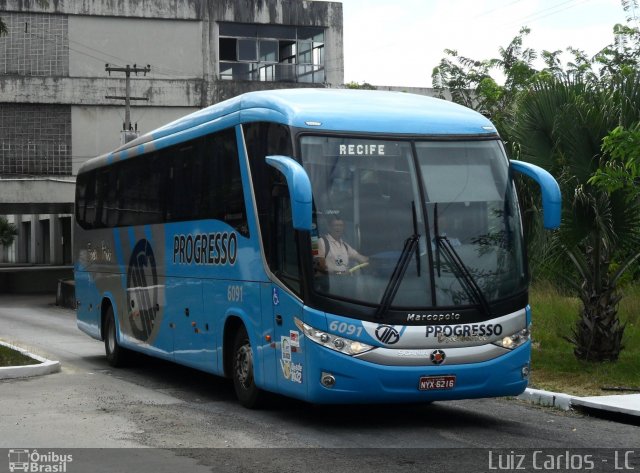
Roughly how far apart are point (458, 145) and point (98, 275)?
9.34m

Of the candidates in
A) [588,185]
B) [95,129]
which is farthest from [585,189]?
[95,129]

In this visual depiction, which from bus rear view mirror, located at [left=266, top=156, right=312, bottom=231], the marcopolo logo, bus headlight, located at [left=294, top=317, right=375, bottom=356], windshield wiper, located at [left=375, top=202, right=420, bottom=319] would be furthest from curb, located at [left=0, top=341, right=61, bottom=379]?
windshield wiper, located at [left=375, top=202, right=420, bottom=319]

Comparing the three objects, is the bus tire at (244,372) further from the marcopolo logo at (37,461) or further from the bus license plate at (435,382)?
the marcopolo logo at (37,461)

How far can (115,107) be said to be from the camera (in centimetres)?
4881

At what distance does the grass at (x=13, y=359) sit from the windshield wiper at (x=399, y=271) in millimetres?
7692

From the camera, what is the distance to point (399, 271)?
1100 cm

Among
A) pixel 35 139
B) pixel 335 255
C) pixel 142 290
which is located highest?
pixel 35 139

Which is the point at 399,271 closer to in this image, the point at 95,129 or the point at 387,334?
the point at 387,334

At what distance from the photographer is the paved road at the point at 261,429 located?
962 centimetres

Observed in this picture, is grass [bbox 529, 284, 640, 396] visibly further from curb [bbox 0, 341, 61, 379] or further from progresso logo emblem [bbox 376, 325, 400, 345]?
curb [bbox 0, 341, 61, 379]

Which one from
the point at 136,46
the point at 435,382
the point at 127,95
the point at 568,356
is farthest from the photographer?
the point at 136,46

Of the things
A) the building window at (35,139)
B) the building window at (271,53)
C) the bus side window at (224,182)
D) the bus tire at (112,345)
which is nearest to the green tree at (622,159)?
the bus side window at (224,182)

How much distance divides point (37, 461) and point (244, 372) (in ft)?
12.2

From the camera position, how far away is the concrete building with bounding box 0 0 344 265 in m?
47.7
